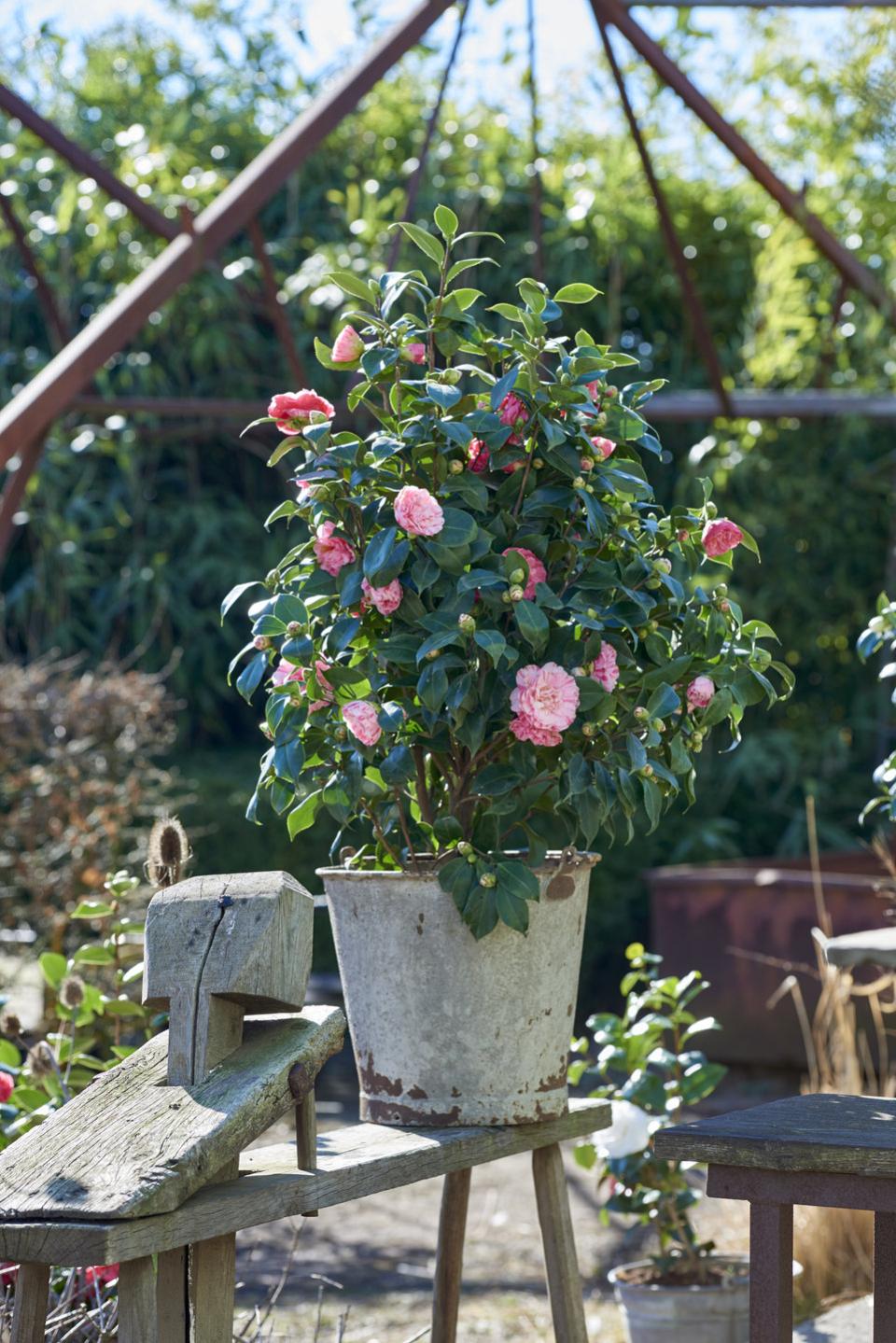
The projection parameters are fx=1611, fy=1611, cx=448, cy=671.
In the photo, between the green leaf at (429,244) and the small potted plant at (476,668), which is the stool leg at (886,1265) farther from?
the green leaf at (429,244)

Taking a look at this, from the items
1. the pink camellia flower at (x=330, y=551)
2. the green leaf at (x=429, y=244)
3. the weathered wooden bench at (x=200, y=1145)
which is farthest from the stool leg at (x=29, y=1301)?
the green leaf at (x=429, y=244)

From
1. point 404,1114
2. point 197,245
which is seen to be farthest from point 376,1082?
point 197,245

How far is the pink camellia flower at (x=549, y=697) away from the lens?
1.77 meters

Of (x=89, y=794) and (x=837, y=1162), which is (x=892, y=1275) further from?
(x=89, y=794)

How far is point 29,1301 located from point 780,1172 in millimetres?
738

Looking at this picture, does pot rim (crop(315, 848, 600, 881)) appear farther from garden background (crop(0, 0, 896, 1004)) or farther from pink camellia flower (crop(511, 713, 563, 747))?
garden background (crop(0, 0, 896, 1004))

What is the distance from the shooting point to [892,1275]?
1.98 m

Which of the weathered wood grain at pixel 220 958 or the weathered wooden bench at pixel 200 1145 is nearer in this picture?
the weathered wooden bench at pixel 200 1145

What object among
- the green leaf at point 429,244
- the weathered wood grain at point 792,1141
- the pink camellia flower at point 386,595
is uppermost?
the green leaf at point 429,244

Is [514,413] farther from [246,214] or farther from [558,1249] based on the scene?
[246,214]

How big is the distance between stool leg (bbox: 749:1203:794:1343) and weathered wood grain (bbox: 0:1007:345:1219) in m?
0.47

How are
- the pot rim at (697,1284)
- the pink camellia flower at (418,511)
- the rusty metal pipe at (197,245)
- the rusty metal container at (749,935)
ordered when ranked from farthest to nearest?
the rusty metal container at (749,935) → the rusty metal pipe at (197,245) → the pot rim at (697,1284) → the pink camellia flower at (418,511)

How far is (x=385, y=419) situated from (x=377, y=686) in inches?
13.0

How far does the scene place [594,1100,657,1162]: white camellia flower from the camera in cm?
252
